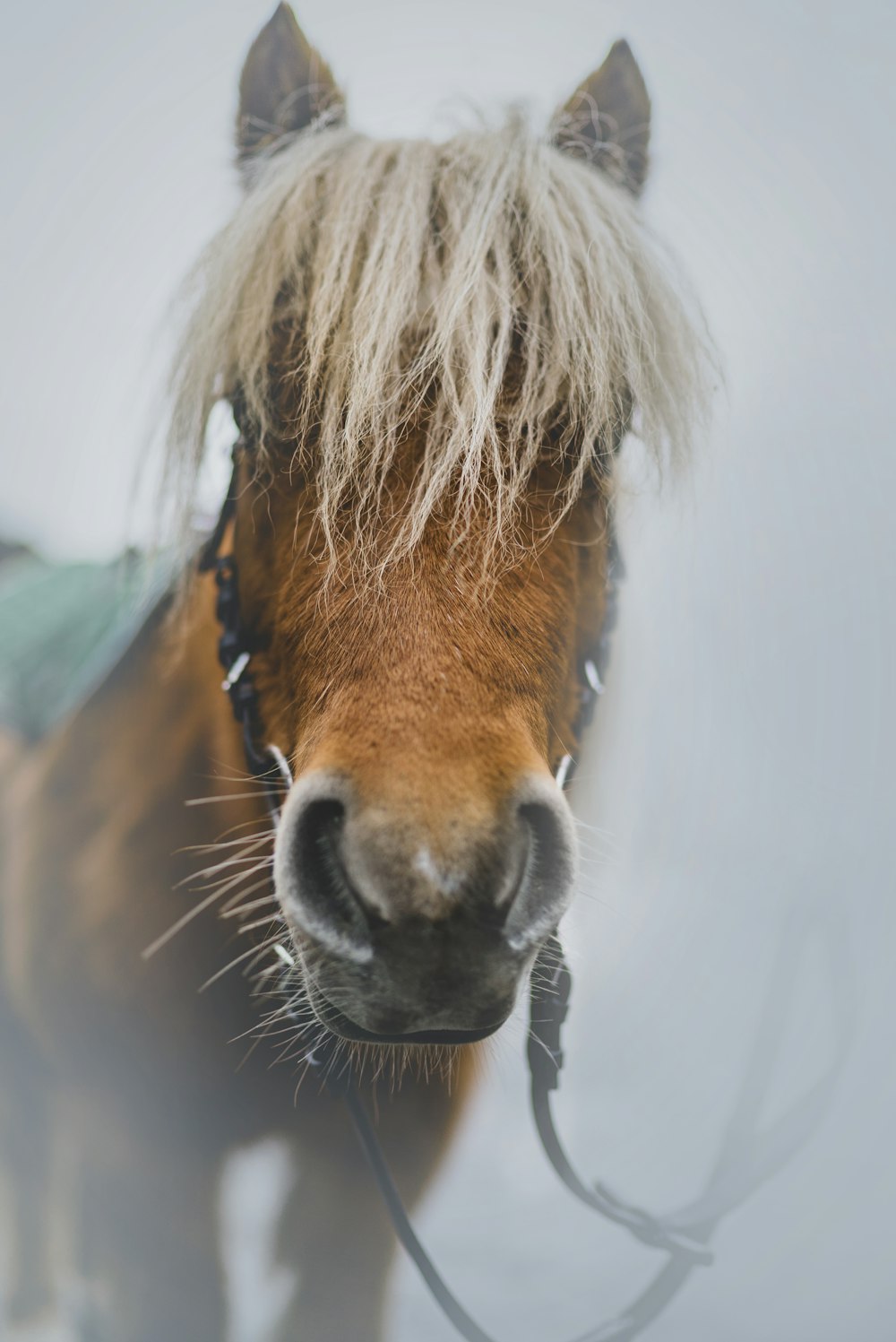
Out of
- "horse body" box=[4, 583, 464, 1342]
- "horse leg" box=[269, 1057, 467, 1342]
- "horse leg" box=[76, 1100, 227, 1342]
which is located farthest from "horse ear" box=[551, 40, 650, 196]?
"horse leg" box=[76, 1100, 227, 1342]

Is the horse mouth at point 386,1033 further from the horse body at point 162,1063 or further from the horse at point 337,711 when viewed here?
the horse body at point 162,1063

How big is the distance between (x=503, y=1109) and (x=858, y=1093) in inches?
14.9

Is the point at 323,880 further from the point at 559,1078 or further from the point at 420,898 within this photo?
the point at 559,1078

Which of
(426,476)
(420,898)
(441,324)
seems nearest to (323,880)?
(420,898)

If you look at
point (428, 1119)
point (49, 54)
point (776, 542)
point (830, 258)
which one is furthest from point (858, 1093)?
point (49, 54)

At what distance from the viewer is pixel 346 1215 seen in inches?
27.1

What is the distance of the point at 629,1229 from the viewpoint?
68 centimetres

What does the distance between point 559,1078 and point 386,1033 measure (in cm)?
34

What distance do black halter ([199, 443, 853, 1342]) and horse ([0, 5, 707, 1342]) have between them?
0.08 feet

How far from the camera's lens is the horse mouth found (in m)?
0.40

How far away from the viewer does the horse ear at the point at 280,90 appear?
597mm

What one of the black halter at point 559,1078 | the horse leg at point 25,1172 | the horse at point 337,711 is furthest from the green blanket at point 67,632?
the horse leg at point 25,1172

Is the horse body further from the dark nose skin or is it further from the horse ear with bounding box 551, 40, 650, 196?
the horse ear with bounding box 551, 40, 650, 196

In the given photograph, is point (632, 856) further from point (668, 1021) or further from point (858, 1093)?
point (858, 1093)
